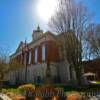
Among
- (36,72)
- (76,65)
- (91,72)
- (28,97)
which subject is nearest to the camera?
(28,97)

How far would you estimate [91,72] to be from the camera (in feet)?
159

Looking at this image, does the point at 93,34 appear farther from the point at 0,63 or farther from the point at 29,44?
the point at 29,44

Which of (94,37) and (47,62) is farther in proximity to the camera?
(47,62)

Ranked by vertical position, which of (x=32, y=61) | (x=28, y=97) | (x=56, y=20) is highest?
(x=56, y=20)

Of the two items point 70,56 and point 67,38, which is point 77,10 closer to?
point 67,38

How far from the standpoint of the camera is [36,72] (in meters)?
36.6

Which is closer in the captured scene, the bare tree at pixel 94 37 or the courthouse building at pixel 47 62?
the bare tree at pixel 94 37

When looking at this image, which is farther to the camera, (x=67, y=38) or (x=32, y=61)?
(x=32, y=61)

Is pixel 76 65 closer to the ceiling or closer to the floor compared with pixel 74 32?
closer to the floor

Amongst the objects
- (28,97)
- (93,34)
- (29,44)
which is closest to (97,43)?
(93,34)

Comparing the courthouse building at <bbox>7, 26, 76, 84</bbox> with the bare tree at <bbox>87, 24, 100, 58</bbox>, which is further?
the courthouse building at <bbox>7, 26, 76, 84</bbox>

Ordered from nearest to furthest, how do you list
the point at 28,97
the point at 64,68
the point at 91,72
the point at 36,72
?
the point at 28,97 < the point at 64,68 < the point at 36,72 < the point at 91,72

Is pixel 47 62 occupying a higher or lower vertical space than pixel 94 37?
lower

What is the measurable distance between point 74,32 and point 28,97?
1408 centimetres
